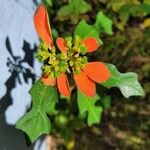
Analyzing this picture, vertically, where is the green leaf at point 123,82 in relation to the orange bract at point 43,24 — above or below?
below

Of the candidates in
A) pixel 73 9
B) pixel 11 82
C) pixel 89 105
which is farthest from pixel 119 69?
pixel 11 82

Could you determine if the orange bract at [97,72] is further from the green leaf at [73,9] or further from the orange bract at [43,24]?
the green leaf at [73,9]

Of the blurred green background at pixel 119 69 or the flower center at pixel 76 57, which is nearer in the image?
the flower center at pixel 76 57

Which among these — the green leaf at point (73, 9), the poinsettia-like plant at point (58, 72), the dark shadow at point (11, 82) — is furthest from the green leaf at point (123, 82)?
the green leaf at point (73, 9)

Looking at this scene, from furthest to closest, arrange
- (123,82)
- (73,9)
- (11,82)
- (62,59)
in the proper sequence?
(73,9) → (11,82) → (123,82) → (62,59)

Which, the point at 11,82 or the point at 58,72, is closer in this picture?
the point at 58,72

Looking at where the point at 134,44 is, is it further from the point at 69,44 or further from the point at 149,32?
the point at 69,44

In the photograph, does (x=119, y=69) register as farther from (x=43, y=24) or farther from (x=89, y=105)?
(x=43, y=24)

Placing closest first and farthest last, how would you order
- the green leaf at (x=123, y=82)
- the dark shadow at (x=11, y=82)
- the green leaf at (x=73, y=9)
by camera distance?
the green leaf at (x=123, y=82), the dark shadow at (x=11, y=82), the green leaf at (x=73, y=9)
